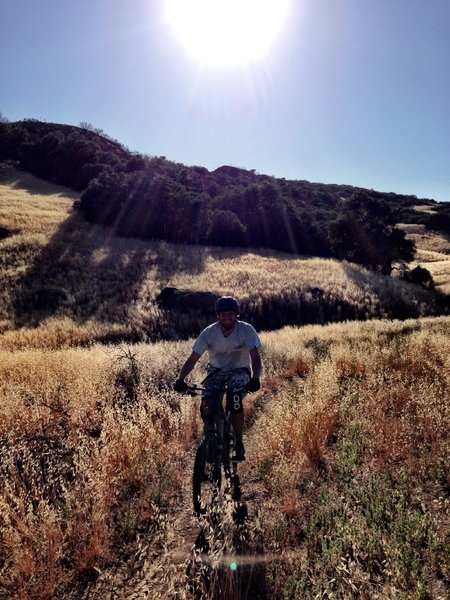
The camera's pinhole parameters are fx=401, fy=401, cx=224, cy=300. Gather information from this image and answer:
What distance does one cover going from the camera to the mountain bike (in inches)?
183

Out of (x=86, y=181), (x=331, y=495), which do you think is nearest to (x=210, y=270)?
(x=331, y=495)

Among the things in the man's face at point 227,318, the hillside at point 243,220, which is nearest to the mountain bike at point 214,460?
the man's face at point 227,318

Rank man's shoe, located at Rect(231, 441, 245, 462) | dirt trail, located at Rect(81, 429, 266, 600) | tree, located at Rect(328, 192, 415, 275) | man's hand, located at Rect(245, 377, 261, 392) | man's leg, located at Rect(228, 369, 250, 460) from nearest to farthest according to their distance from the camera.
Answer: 1. dirt trail, located at Rect(81, 429, 266, 600)
2. man's hand, located at Rect(245, 377, 261, 392)
3. man's leg, located at Rect(228, 369, 250, 460)
4. man's shoe, located at Rect(231, 441, 245, 462)
5. tree, located at Rect(328, 192, 415, 275)

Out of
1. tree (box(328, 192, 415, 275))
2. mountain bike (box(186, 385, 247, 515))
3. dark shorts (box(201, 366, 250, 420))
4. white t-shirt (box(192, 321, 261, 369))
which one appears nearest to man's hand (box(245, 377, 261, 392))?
mountain bike (box(186, 385, 247, 515))

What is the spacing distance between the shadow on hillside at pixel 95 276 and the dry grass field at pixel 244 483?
45.4 ft

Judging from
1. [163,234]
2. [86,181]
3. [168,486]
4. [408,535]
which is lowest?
[168,486]

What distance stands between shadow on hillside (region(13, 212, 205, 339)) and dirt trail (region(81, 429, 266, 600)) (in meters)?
18.7

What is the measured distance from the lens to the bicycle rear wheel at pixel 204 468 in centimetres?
463

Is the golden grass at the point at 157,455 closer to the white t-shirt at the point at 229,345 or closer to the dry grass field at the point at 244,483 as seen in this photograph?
the dry grass field at the point at 244,483

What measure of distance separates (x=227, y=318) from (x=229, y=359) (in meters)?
0.64

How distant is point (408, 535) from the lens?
3.82 metres

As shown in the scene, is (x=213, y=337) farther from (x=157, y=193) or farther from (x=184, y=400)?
(x=157, y=193)

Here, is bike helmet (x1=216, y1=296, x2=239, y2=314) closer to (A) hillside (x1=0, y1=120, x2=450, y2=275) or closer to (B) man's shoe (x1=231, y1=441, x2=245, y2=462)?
(B) man's shoe (x1=231, y1=441, x2=245, y2=462)

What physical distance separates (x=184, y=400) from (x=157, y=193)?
3869 cm
